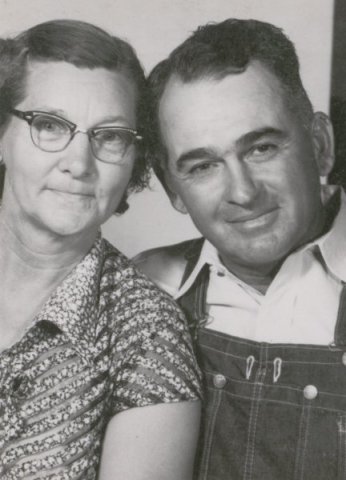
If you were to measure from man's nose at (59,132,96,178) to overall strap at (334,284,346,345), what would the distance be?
2.08 feet

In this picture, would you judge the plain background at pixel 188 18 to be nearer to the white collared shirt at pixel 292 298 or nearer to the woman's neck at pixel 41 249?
the white collared shirt at pixel 292 298

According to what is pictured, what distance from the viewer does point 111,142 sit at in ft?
4.86

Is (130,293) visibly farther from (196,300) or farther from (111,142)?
(111,142)

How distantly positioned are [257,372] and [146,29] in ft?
3.22

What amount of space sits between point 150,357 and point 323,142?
2.35ft

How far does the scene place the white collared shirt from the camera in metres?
1.51

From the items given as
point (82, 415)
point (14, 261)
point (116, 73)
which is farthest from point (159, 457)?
point (116, 73)

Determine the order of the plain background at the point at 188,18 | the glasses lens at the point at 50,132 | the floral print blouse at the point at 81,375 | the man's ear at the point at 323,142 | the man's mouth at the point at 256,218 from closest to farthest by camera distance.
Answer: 1. the floral print blouse at the point at 81,375
2. the glasses lens at the point at 50,132
3. the man's mouth at the point at 256,218
4. the man's ear at the point at 323,142
5. the plain background at the point at 188,18

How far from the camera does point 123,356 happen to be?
139 cm

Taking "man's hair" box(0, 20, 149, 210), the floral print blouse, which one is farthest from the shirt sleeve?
"man's hair" box(0, 20, 149, 210)

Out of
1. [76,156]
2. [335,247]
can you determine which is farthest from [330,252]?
[76,156]

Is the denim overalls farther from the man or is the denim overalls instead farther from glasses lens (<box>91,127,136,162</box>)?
glasses lens (<box>91,127,136,162</box>)

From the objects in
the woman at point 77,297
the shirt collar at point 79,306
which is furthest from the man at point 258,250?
the shirt collar at point 79,306

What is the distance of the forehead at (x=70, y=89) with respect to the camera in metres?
Result: 1.42
